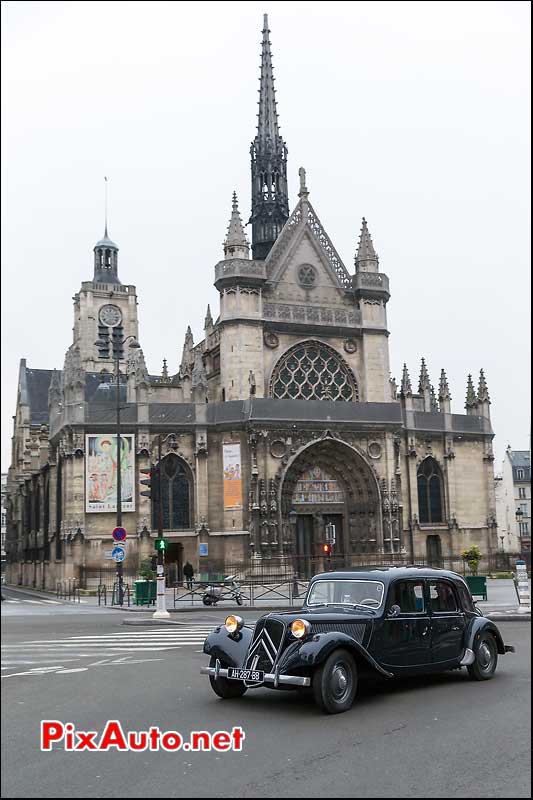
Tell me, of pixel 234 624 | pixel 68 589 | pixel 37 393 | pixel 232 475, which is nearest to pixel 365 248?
pixel 232 475

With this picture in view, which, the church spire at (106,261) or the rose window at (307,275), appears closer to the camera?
the rose window at (307,275)

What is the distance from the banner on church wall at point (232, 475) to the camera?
42.5m

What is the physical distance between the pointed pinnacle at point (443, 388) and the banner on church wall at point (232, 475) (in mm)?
13837

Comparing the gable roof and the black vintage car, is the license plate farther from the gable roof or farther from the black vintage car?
the gable roof

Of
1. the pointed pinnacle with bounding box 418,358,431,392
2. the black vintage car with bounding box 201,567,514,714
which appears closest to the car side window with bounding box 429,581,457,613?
the black vintage car with bounding box 201,567,514,714

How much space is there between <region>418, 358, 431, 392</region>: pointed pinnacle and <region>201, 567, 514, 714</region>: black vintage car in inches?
1630

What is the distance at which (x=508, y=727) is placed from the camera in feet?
22.9

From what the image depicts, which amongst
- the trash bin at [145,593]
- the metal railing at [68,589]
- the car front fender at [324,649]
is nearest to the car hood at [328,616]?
the car front fender at [324,649]

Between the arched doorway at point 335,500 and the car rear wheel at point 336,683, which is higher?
the arched doorway at point 335,500

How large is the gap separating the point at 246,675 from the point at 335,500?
123ft

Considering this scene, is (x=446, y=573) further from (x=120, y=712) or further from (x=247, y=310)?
(x=247, y=310)

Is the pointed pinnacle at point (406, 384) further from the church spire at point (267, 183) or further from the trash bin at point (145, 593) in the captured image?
the trash bin at point (145, 593)

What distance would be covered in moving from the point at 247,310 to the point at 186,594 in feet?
82.7

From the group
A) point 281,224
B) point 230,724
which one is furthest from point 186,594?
point 281,224
